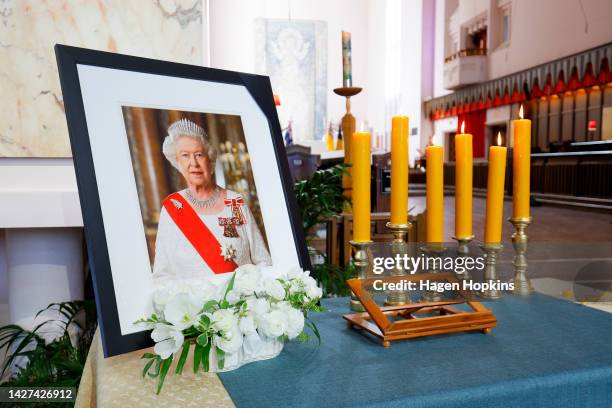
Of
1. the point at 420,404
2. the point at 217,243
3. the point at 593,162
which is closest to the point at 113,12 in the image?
the point at 217,243

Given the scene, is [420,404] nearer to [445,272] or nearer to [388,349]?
[388,349]

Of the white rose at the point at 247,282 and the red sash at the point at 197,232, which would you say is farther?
the red sash at the point at 197,232

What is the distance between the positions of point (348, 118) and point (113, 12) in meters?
0.94

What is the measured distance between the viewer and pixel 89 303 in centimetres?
146

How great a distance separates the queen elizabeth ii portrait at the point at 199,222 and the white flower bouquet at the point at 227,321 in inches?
2.8


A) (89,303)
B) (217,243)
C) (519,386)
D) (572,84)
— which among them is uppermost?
(572,84)

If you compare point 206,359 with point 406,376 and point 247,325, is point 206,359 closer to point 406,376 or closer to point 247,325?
point 247,325

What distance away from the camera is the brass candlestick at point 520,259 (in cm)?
96

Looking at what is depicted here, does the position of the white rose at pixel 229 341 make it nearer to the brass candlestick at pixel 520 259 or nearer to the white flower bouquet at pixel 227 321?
the white flower bouquet at pixel 227 321

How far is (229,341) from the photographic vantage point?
0.61 meters

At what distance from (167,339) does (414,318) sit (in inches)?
14.9

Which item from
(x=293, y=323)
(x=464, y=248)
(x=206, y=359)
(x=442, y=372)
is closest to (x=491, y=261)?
(x=464, y=248)

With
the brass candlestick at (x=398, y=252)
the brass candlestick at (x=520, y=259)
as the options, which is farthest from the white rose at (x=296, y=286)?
the brass candlestick at (x=520, y=259)

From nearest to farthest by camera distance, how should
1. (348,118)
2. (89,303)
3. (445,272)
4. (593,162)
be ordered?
(445,272)
(89,303)
(348,118)
(593,162)
